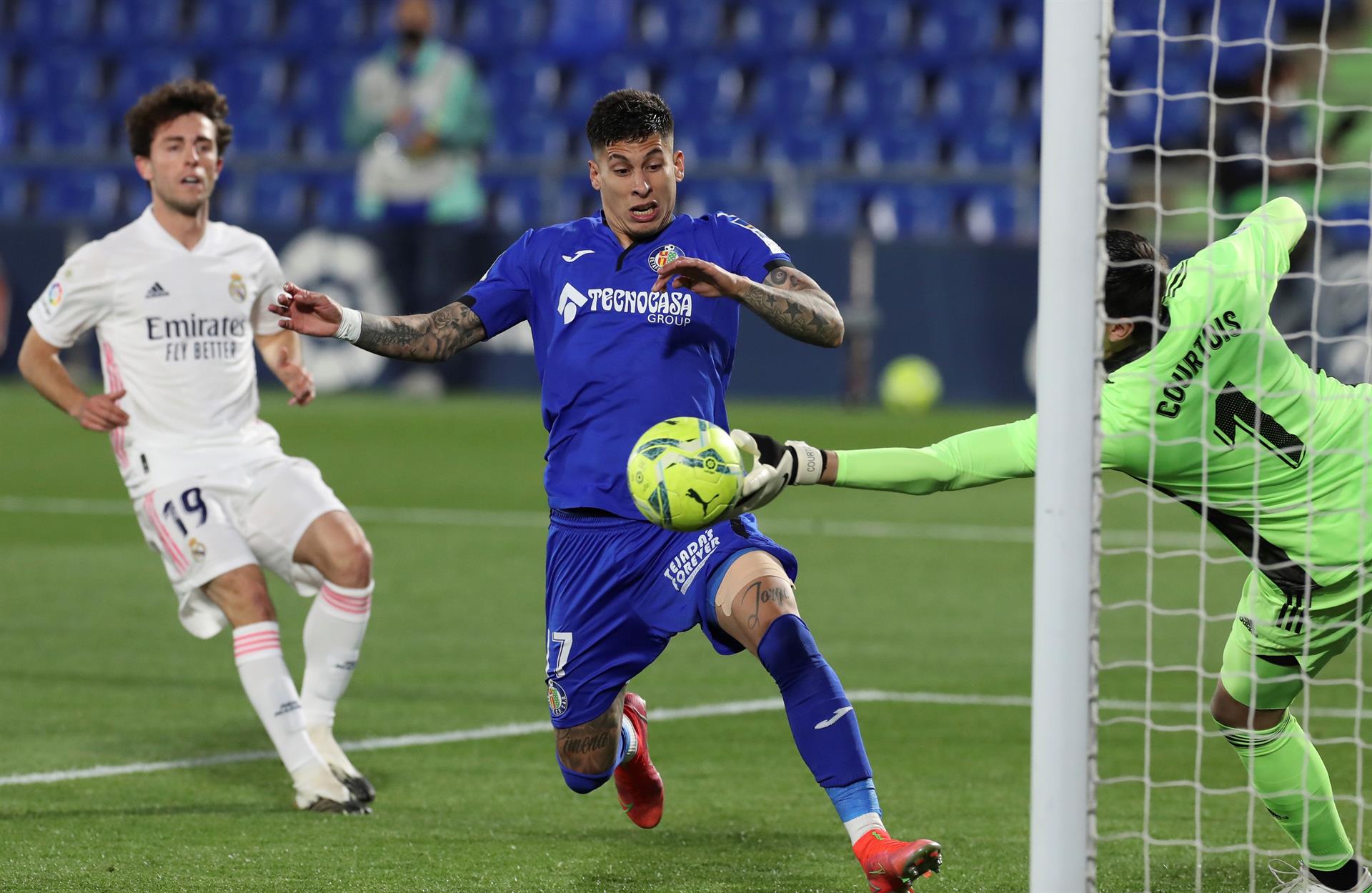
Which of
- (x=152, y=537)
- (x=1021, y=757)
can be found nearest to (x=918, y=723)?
(x=1021, y=757)

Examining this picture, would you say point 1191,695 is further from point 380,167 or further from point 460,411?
point 380,167

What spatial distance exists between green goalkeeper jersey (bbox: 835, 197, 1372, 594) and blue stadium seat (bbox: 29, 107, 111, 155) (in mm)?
19895

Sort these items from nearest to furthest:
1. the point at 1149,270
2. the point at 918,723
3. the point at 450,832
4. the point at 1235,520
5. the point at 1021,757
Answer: the point at 1149,270 < the point at 1235,520 < the point at 450,832 < the point at 1021,757 < the point at 918,723

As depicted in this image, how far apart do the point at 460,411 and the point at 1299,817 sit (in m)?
13.7

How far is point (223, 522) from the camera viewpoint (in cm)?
614

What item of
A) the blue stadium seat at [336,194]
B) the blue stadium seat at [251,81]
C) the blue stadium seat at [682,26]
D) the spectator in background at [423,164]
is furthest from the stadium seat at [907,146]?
the blue stadium seat at [251,81]

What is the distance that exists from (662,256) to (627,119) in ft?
1.25

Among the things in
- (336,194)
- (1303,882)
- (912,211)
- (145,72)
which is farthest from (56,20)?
(1303,882)

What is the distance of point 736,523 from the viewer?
5.04 meters

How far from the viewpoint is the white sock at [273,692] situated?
586 centimetres

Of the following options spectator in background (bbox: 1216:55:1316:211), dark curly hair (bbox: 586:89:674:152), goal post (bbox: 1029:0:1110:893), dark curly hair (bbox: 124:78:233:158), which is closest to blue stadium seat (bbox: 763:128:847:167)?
spectator in background (bbox: 1216:55:1316:211)

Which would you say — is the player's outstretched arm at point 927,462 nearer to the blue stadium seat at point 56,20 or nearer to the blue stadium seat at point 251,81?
the blue stadium seat at point 251,81

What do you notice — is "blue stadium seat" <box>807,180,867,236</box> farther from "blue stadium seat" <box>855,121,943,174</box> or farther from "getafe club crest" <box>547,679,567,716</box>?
"getafe club crest" <box>547,679,567,716</box>

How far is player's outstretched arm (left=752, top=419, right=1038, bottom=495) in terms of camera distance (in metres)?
4.37
